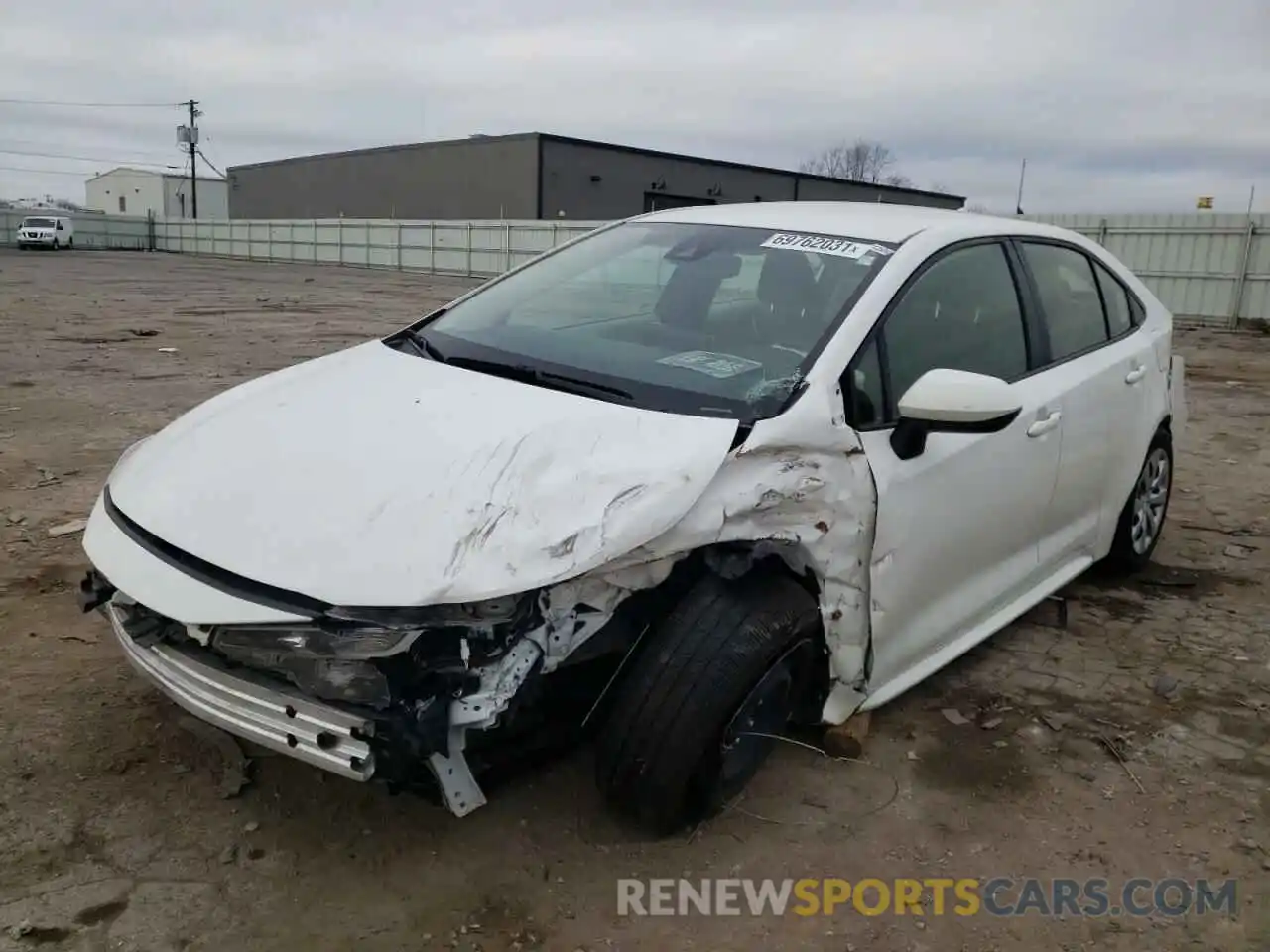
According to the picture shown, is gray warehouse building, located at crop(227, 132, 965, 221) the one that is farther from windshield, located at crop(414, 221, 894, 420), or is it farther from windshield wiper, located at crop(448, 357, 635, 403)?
windshield wiper, located at crop(448, 357, 635, 403)

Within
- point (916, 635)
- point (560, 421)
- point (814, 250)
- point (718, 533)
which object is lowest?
point (916, 635)

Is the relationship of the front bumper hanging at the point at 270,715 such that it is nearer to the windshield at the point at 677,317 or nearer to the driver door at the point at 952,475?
the windshield at the point at 677,317

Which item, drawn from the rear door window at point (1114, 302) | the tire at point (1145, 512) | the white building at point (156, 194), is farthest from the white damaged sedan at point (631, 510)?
the white building at point (156, 194)

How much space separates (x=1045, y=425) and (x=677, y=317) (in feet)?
4.32

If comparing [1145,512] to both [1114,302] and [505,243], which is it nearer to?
[1114,302]

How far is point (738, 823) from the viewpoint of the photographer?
273 cm

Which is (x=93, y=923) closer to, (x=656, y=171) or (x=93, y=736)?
(x=93, y=736)

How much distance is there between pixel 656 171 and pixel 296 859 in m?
39.3

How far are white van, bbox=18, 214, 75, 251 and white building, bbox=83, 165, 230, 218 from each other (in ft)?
56.9

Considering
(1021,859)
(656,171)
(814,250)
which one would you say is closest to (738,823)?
(1021,859)

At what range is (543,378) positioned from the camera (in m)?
2.88

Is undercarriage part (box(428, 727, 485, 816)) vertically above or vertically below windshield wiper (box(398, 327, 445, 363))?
below

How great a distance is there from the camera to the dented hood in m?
2.15

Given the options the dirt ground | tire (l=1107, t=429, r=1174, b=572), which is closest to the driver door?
the dirt ground
